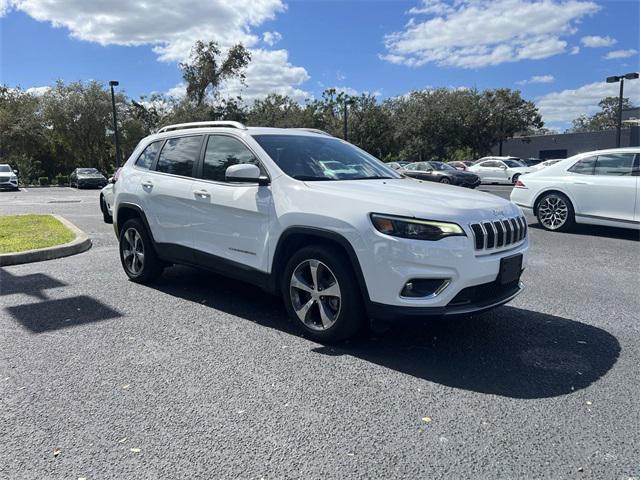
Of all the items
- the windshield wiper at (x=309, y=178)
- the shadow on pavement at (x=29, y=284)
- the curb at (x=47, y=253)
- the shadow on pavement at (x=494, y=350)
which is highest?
the windshield wiper at (x=309, y=178)

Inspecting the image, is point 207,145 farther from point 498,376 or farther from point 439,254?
point 498,376

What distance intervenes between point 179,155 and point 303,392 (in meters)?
3.16

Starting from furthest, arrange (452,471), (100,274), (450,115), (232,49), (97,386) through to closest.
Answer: (450,115), (232,49), (100,274), (97,386), (452,471)

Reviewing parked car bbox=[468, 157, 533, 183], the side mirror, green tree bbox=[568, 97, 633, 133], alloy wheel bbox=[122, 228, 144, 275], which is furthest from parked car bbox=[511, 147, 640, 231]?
green tree bbox=[568, 97, 633, 133]

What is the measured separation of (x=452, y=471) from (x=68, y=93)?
46.4m

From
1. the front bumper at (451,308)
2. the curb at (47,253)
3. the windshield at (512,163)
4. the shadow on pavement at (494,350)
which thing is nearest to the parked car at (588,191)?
the shadow on pavement at (494,350)

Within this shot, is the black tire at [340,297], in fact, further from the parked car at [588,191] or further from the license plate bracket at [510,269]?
the parked car at [588,191]

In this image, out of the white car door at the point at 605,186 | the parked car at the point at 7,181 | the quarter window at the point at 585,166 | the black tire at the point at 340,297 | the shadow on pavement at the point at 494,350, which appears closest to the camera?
the shadow on pavement at the point at 494,350

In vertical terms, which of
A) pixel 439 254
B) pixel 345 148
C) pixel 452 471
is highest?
pixel 345 148

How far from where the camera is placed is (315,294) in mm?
3979

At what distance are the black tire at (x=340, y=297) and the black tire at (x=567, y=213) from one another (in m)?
7.12

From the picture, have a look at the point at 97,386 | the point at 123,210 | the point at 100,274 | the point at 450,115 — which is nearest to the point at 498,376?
the point at 97,386

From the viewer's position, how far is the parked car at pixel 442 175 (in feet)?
82.8

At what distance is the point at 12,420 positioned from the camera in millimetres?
2914
